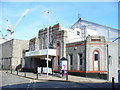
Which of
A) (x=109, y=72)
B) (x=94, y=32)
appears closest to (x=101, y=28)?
(x=94, y=32)

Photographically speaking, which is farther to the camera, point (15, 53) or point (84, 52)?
point (15, 53)

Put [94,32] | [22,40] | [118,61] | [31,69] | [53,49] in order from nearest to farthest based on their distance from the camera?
[118,61] → [53,49] → [31,69] → [94,32] → [22,40]

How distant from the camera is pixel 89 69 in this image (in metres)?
27.1

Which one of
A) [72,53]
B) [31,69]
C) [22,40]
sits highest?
[22,40]

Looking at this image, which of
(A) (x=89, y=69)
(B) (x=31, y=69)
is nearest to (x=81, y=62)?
(A) (x=89, y=69)

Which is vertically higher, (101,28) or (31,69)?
(101,28)

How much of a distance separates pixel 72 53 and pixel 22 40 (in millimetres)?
25619

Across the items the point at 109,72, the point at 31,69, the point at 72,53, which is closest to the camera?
the point at 109,72

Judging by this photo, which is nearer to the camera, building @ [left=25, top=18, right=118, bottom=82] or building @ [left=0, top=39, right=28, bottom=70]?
building @ [left=25, top=18, right=118, bottom=82]

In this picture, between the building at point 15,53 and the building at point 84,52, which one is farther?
the building at point 15,53

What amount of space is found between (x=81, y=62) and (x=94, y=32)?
1694 centimetres

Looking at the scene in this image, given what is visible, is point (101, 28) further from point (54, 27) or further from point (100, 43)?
point (100, 43)

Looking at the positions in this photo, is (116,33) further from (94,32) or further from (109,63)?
(109,63)

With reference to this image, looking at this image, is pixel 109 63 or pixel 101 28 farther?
pixel 101 28
